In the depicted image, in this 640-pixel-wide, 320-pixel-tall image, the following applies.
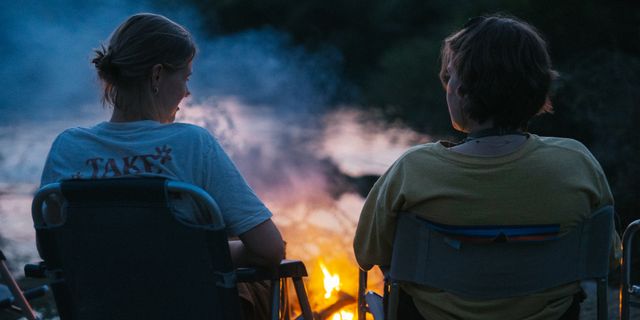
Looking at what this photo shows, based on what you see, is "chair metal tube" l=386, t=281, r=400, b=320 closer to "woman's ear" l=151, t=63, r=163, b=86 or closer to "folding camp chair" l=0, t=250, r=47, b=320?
"woman's ear" l=151, t=63, r=163, b=86

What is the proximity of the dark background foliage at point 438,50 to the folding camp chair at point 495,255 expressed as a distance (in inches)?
108

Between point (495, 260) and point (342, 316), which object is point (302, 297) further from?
point (342, 316)

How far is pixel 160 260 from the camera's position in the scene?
5.36ft

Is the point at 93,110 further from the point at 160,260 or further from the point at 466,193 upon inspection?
the point at 466,193

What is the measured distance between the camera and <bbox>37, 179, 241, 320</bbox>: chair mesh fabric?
1604 mm

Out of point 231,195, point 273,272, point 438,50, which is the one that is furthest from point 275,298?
point 438,50

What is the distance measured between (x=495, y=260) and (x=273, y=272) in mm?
532

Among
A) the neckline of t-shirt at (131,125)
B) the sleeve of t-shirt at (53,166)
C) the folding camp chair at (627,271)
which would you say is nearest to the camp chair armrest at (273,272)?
A: the neckline of t-shirt at (131,125)

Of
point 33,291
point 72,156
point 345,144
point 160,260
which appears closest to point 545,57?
point 160,260

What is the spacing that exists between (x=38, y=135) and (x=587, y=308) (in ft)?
11.0

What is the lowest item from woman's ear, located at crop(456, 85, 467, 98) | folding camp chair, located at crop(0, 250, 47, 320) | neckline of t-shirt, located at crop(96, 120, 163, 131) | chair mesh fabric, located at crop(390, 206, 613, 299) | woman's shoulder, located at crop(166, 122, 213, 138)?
folding camp chair, located at crop(0, 250, 47, 320)

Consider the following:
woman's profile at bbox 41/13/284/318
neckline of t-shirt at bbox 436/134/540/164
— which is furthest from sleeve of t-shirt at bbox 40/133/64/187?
neckline of t-shirt at bbox 436/134/540/164

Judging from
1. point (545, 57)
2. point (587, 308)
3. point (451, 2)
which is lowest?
point (587, 308)

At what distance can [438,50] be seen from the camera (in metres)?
4.26
